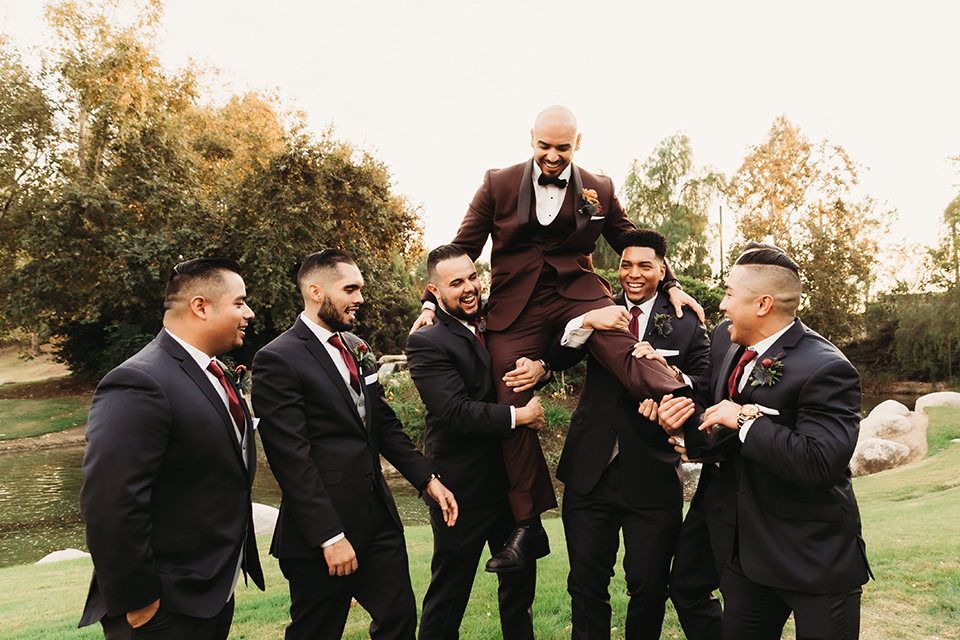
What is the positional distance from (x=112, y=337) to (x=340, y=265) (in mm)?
25660

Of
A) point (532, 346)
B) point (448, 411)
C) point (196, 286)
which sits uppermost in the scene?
point (196, 286)

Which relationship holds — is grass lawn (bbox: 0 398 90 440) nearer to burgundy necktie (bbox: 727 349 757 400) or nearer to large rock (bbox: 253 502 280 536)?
large rock (bbox: 253 502 280 536)

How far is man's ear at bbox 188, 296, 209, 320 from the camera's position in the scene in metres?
3.08

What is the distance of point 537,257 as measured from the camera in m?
4.45

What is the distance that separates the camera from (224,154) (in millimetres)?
29406

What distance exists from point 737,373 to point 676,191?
2759 centimetres

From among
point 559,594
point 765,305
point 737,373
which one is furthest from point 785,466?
point 559,594

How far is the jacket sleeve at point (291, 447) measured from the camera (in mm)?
3342

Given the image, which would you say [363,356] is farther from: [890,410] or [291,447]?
[890,410]

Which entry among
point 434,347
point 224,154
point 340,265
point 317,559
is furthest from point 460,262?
point 224,154

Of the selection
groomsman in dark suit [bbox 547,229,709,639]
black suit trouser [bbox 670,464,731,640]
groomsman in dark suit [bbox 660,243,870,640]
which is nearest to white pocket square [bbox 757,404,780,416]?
groomsman in dark suit [bbox 660,243,870,640]

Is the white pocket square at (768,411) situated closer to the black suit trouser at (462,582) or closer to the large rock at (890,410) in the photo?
the black suit trouser at (462,582)

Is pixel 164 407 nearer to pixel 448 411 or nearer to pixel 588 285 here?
pixel 448 411

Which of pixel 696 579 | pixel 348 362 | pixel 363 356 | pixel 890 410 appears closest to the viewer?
pixel 348 362
